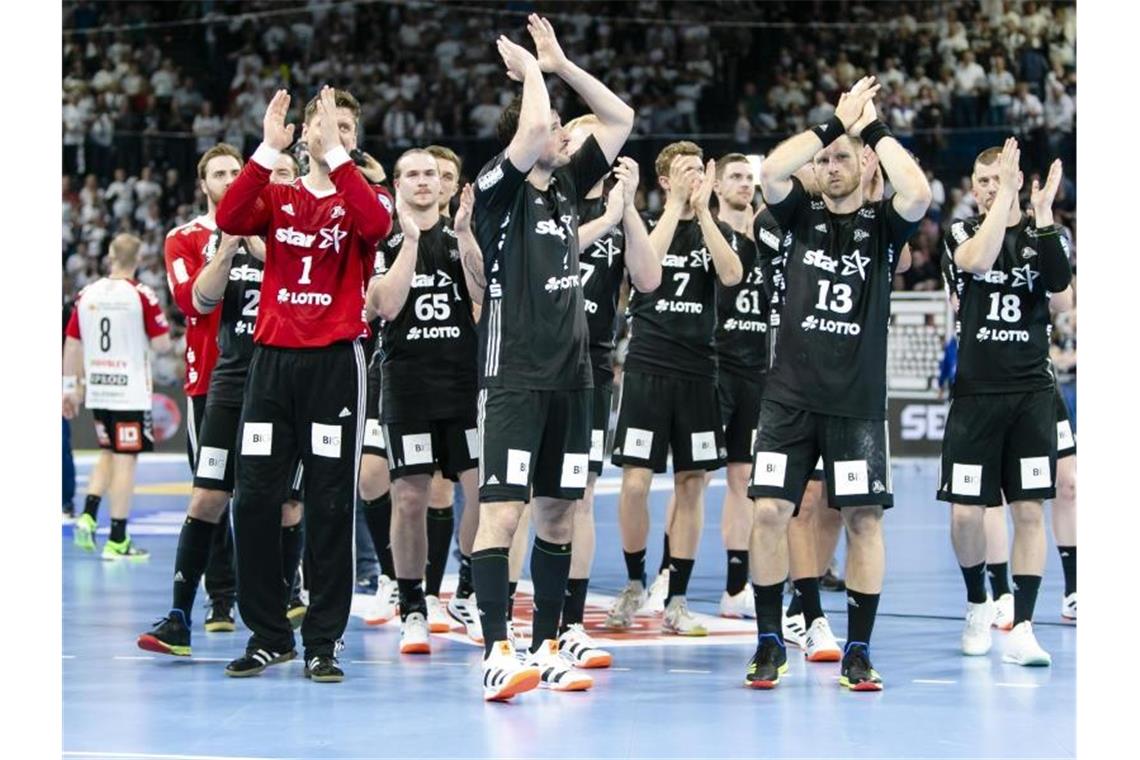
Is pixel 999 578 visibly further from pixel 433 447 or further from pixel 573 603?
pixel 433 447

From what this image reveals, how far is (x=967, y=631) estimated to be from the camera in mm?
7707

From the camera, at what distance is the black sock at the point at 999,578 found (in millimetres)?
8359

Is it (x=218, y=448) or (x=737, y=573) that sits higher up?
(x=218, y=448)

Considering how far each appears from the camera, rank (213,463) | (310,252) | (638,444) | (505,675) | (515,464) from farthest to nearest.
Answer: (638,444), (213,463), (310,252), (515,464), (505,675)

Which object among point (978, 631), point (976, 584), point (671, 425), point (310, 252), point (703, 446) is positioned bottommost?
point (978, 631)

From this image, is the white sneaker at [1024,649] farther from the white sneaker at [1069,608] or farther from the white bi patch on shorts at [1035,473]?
the white sneaker at [1069,608]

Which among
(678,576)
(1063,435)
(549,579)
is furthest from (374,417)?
(1063,435)

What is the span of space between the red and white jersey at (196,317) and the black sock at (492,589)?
2.37 meters

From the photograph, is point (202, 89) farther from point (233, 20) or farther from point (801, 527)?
point (801, 527)

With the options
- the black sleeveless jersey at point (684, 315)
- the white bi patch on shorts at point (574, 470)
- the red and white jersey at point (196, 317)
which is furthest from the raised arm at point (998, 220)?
the red and white jersey at point (196, 317)

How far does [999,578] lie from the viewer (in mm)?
8406

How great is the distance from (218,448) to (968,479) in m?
3.58
